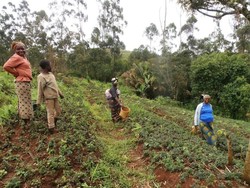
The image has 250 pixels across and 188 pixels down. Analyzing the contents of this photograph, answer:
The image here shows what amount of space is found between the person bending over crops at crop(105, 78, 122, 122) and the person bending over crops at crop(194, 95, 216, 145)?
2.75 m

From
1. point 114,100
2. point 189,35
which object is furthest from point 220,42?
point 114,100

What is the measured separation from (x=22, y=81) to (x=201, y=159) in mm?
4175

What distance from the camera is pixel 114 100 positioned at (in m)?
8.86

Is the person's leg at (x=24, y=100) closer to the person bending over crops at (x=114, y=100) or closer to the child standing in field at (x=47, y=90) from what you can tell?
the child standing in field at (x=47, y=90)

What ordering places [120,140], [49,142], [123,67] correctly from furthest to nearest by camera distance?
1. [123,67]
2. [120,140]
3. [49,142]

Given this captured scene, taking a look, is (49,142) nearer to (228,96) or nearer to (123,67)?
(228,96)

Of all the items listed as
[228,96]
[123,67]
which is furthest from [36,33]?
[228,96]

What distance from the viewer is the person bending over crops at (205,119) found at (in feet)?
23.7

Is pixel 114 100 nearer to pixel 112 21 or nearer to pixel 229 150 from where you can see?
pixel 229 150

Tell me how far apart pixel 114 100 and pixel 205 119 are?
3163 mm

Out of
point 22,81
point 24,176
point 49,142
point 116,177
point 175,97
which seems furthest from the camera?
point 175,97

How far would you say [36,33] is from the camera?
30.7m

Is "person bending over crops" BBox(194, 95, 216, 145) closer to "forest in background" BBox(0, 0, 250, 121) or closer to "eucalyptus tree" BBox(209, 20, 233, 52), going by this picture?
"forest in background" BBox(0, 0, 250, 121)

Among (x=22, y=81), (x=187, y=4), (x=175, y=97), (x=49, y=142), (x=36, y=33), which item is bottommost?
(x=175, y=97)
